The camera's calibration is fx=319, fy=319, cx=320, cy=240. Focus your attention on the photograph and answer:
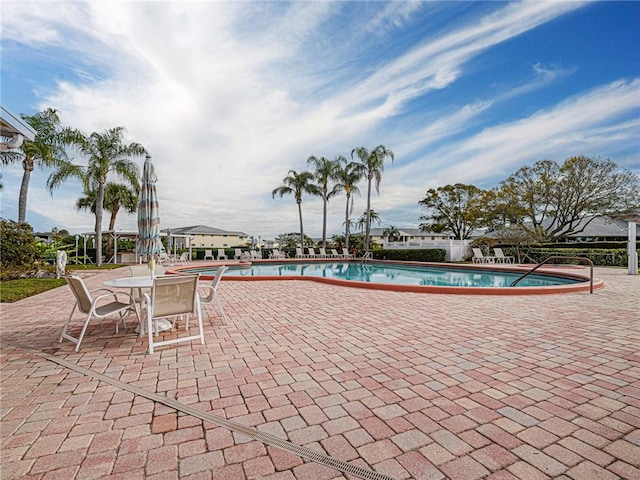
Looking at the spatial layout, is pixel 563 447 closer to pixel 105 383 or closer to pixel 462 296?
pixel 105 383

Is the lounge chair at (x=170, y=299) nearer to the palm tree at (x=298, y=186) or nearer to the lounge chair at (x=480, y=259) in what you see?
the lounge chair at (x=480, y=259)

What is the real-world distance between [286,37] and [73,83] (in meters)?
5.99

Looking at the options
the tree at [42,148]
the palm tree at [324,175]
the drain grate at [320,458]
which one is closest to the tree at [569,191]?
the palm tree at [324,175]

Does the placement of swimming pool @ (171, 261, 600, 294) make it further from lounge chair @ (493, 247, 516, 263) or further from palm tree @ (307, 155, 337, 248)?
palm tree @ (307, 155, 337, 248)

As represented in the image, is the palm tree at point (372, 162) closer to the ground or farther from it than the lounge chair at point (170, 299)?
farther from it

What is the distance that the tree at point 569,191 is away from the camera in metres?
21.3

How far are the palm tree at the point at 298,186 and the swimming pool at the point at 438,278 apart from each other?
706cm

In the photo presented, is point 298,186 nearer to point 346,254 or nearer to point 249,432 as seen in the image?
point 346,254

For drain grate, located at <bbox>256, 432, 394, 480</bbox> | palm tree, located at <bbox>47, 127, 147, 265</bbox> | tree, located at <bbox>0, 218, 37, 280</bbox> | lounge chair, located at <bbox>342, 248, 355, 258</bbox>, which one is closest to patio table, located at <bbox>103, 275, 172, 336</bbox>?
drain grate, located at <bbox>256, 432, 394, 480</bbox>

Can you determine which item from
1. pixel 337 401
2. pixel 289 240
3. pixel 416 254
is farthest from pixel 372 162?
pixel 337 401

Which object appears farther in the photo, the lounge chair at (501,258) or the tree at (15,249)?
the lounge chair at (501,258)

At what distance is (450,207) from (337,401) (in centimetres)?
3306

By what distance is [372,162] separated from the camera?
80.8 feet

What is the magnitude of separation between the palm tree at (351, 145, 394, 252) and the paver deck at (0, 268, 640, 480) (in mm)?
20508
